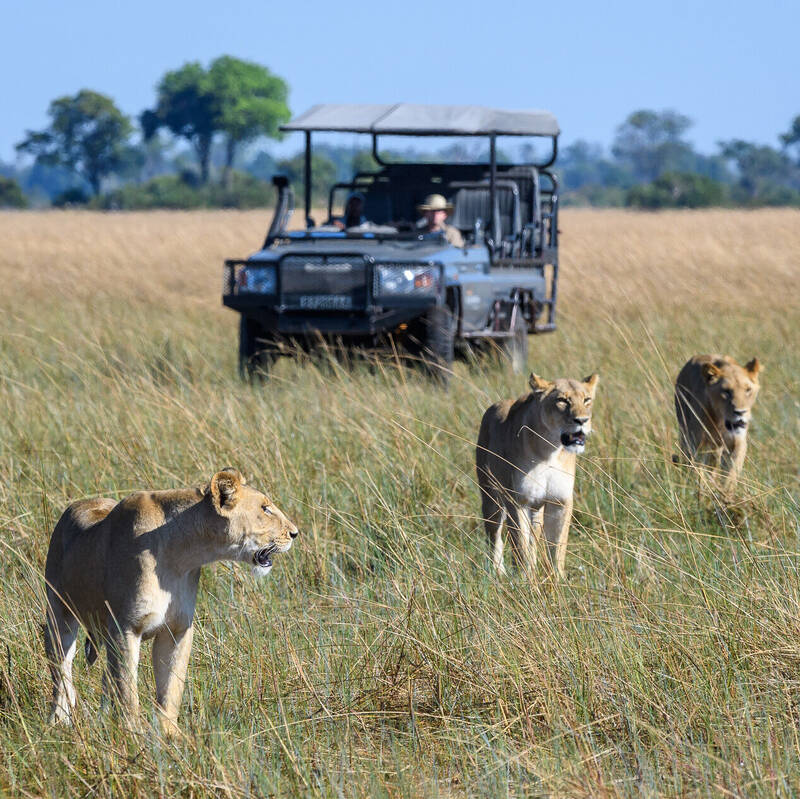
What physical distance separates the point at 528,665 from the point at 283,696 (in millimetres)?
641

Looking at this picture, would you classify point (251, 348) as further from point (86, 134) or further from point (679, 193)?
point (86, 134)

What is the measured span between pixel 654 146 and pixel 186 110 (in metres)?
54.7

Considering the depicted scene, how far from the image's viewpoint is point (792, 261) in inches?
723

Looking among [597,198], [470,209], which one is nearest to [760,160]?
[597,198]

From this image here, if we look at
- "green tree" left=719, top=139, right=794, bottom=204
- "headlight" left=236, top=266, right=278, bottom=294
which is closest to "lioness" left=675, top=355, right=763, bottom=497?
"headlight" left=236, top=266, right=278, bottom=294

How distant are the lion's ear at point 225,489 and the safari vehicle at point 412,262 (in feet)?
17.7

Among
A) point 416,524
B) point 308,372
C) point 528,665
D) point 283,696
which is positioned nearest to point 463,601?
point 528,665

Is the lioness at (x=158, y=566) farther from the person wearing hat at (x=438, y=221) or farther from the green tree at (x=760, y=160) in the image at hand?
the green tree at (x=760, y=160)

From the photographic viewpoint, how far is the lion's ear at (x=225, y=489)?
337 centimetres

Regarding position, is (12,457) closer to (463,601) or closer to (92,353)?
(463,601)

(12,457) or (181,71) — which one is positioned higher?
(181,71)

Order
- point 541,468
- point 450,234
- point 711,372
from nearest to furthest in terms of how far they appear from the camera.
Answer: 1. point 541,468
2. point 711,372
3. point 450,234

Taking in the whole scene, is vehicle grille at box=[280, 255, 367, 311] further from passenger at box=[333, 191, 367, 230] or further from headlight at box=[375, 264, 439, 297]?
passenger at box=[333, 191, 367, 230]

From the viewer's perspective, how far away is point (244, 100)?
111 meters
